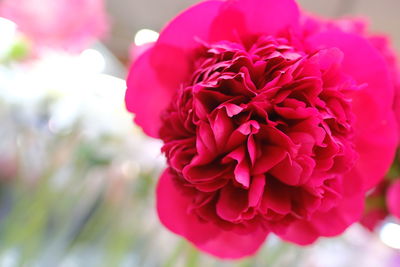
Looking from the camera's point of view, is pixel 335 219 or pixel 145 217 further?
pixel 145 217

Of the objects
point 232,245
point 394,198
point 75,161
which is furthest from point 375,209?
point 75,161

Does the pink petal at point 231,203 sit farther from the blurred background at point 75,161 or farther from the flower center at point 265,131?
the blurred background at point 75,161

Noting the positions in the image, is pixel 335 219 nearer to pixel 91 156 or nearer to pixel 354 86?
pixel 354 86

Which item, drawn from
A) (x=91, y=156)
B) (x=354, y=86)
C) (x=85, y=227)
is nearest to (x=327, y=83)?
(x=354, y=86)

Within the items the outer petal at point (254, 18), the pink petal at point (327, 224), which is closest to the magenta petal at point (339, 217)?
the pink petal at point (327, 224)

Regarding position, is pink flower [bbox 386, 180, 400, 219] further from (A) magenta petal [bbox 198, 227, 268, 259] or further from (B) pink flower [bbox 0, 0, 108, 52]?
(B) pink flower [bbox 0, 0, 108, 52]

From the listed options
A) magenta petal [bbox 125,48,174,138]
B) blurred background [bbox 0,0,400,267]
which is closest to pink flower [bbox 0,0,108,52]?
blurred background [bbox 0,0,400,267]

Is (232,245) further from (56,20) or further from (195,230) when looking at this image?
(56,20)
